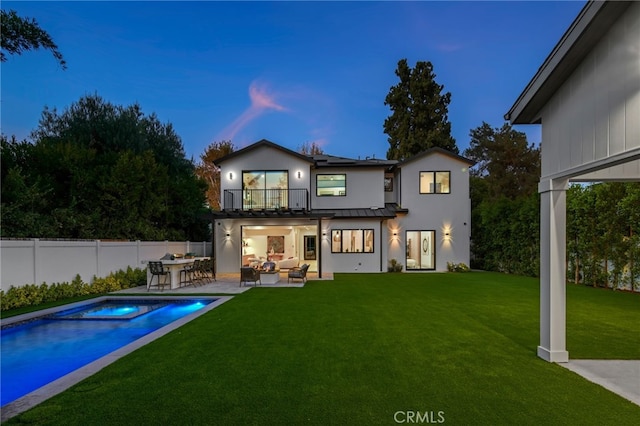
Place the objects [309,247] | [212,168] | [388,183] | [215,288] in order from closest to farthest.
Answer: [215,288], [388,183], [309,247], [212,168]

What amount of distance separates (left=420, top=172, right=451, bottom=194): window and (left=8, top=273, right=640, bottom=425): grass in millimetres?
9463

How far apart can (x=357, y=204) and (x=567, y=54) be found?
12878 mm

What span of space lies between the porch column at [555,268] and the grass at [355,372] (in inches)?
12.8

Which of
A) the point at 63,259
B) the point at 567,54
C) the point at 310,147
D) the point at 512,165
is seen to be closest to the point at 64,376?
the point at 63,259

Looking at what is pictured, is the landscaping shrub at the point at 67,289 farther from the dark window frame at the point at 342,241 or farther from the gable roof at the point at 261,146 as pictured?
the dark window frame at the point at 342,241

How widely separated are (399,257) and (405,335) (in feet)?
36.0

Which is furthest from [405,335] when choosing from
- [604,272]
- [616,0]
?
[604,272]

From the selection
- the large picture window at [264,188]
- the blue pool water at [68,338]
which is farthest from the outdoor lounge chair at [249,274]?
the large picture window at [264,188]

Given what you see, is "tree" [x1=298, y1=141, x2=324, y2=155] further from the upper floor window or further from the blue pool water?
the blue pool water

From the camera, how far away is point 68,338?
6.20 m

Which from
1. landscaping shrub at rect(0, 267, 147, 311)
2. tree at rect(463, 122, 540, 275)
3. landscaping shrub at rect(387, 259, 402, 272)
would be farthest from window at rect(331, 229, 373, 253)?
landscaping shrub at rect(0, 267, 147, 311)

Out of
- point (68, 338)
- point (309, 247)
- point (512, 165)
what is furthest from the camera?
point (512, 165)

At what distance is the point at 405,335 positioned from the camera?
5707 millimetres

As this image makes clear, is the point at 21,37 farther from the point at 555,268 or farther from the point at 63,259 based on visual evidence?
the point at 555,268
